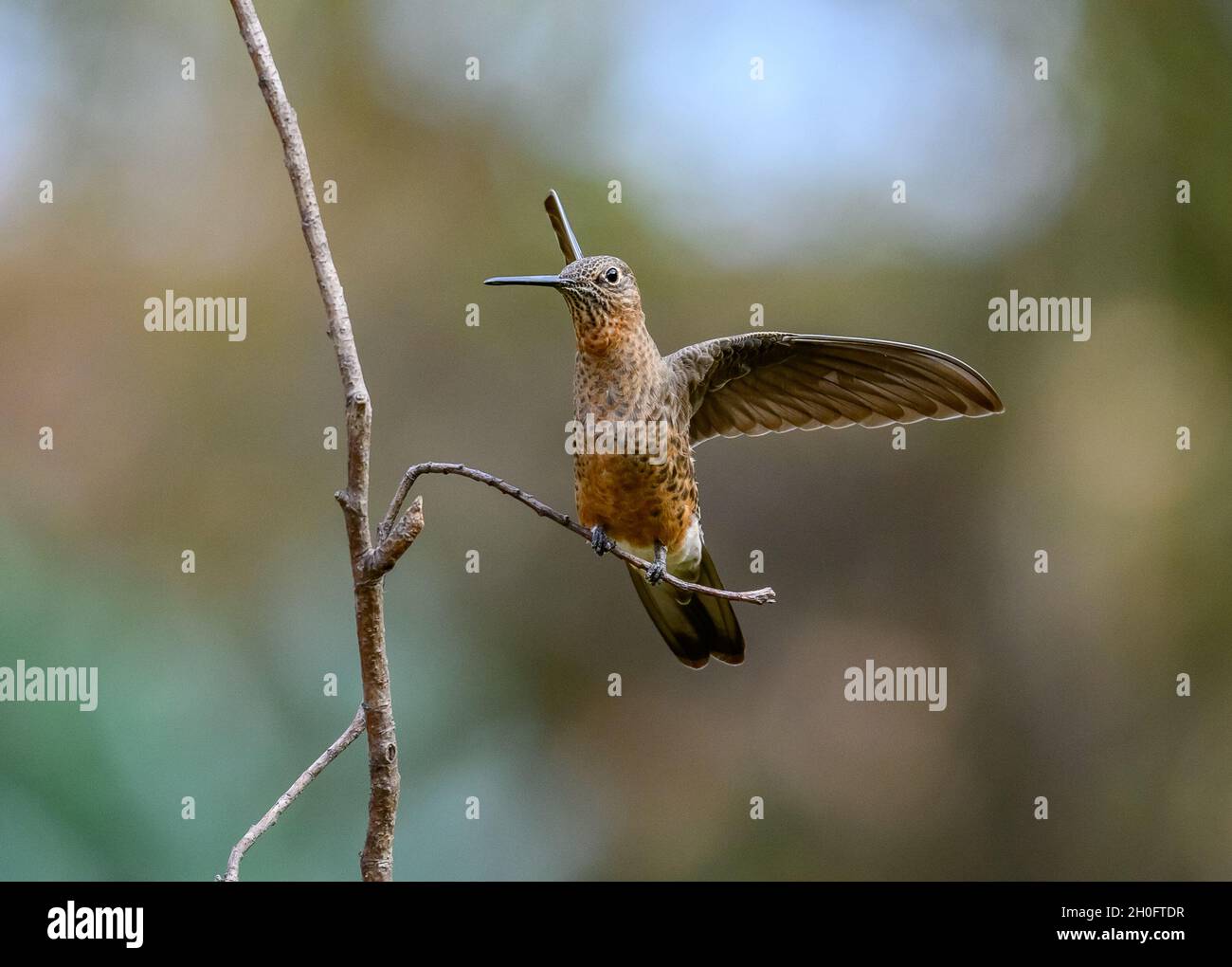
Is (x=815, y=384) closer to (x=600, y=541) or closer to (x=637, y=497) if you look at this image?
(x=637, y=497)

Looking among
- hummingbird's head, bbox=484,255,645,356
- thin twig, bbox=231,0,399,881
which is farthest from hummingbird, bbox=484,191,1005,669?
thin twig, bbox=231,0,399,881

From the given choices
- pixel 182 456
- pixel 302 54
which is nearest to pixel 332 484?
pixel 182 456

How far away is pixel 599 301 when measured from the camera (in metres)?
2.08

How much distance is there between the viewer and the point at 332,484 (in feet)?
16.5

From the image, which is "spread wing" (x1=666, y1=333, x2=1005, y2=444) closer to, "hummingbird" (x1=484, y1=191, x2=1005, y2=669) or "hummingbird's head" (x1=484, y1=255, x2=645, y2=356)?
"hummingbird" (x1=484, y1=191, x2=1005, y2=669)

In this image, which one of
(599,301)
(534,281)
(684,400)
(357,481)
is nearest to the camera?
(357,481)

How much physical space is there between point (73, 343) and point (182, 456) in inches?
26.2

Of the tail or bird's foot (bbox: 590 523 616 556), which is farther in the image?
the tail

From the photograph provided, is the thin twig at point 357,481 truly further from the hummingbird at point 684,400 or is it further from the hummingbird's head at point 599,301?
the hummingbird's head at point 599,301

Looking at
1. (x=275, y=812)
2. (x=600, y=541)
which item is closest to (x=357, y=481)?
(x=275, y=812)

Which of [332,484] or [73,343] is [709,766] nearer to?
[332,484]

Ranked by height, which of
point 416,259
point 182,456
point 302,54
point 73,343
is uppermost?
point 302,54

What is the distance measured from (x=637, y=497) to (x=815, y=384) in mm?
502

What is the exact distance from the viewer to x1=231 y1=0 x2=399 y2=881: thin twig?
1055mm
